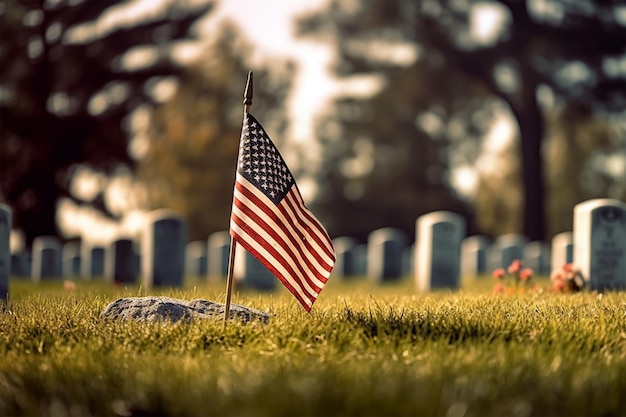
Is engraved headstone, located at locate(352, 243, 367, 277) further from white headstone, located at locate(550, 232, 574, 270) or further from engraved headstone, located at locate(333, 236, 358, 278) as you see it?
white headstone, located at locate(550, 232, 574, 270)

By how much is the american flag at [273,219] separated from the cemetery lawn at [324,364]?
0.48 metres

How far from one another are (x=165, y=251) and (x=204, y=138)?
18.1 m

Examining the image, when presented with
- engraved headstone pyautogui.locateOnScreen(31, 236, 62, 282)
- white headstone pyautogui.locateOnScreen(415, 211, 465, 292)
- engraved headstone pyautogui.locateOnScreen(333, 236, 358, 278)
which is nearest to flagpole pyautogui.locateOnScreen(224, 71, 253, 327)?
white headstone pyautogui.locateOnScreen(415, 211, 465, 292)

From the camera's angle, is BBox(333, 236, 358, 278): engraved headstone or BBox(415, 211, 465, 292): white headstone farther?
BBox(333, 236, 358, 278): engraved headstone

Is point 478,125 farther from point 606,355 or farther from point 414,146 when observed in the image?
point 606,355

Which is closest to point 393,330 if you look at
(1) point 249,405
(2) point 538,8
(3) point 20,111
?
(1) point 249,405

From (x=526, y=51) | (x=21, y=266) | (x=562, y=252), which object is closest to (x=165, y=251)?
(x=562, y=252)

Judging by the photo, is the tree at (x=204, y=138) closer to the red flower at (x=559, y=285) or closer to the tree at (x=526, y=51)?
the tree at (x=526, y=51)

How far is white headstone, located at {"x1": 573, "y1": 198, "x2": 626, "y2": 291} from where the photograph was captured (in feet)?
44.0

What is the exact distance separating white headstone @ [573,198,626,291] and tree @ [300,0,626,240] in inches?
497

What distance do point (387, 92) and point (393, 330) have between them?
30.9m

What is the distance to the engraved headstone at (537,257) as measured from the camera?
25.5 m

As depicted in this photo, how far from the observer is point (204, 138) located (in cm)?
3388

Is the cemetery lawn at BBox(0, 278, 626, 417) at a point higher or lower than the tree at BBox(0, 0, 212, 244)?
lower
